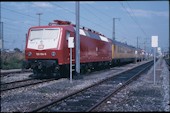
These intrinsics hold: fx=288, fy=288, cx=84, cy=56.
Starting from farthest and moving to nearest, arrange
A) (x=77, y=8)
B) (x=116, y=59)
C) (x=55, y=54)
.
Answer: (x=116, y=59), (x=77, y=8), (x=55, y=54)

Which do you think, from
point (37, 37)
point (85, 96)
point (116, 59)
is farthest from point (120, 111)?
point (116, 59)

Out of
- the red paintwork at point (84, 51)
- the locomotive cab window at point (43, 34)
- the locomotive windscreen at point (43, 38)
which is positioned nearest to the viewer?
the red paintwork at point (84, 51)

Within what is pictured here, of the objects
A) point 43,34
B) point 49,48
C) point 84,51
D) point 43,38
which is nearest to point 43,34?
point 43,34

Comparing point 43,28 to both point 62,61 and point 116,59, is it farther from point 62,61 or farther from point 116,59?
point 116,59

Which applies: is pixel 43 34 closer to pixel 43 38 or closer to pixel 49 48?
pixel 43 38

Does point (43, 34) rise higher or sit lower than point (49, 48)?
higher

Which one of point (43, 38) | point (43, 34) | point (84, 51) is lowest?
point (84, 51)

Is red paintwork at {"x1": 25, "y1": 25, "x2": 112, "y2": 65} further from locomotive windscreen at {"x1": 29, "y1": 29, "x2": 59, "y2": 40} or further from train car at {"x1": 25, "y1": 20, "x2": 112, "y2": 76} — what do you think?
locomotive windscreen at {"x1": 29, "y1": 29, "x2": 59, "y2": 40}

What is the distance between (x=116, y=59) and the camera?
40.5m

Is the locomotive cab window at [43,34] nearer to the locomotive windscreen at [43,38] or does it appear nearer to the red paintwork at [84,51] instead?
the locomotive windscreen at [43,38]

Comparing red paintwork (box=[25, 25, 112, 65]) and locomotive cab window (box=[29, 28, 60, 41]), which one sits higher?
locomotive cab window (box=[29, 28, 60, 41])

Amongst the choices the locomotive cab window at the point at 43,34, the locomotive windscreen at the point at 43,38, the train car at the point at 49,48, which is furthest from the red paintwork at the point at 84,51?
the locomotive cab window at the point at 43,34

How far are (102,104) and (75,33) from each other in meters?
11.1

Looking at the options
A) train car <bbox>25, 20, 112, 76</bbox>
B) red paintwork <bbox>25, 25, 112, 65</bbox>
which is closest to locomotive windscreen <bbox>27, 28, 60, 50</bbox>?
train car <bbox>25, 20, 112, 76</bbox>
